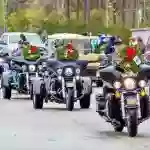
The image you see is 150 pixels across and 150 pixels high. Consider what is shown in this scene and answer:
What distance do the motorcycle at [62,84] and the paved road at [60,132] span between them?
290 mm

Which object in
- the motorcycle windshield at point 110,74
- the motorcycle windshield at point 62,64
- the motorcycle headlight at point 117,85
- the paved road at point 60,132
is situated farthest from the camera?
the motorcycle windshield at point 62,64

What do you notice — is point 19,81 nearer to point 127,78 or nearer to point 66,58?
point 66,58

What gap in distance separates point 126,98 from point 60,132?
1.54 metres

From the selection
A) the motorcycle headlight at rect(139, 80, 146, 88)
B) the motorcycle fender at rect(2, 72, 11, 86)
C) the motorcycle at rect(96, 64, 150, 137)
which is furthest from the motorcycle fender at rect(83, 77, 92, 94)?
the motorcycle headlight at rect(139, 80, 146, 88)

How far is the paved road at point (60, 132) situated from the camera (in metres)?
12.1

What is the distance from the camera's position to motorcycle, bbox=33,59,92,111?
18141 mm

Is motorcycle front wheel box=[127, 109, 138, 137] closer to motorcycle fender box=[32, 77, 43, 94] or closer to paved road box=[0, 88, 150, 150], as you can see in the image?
paved road box=[0, 88, 150, 150]

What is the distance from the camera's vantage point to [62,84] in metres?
18.2

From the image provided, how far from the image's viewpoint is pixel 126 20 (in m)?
76.2

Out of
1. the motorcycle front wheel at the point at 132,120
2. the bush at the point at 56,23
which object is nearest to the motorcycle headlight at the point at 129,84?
the motorcycle front wheel at the point at 132,120

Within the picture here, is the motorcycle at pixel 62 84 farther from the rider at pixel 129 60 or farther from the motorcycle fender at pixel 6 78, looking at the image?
the rider at pixel 129 60

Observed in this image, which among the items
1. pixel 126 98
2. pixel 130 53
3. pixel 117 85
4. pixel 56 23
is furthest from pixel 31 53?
pixel 56 23

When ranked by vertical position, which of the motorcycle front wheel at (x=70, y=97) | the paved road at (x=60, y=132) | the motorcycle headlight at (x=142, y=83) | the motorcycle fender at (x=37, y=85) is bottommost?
the paved road at (x=60, y=132)

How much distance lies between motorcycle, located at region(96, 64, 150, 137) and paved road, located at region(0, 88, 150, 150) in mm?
279
